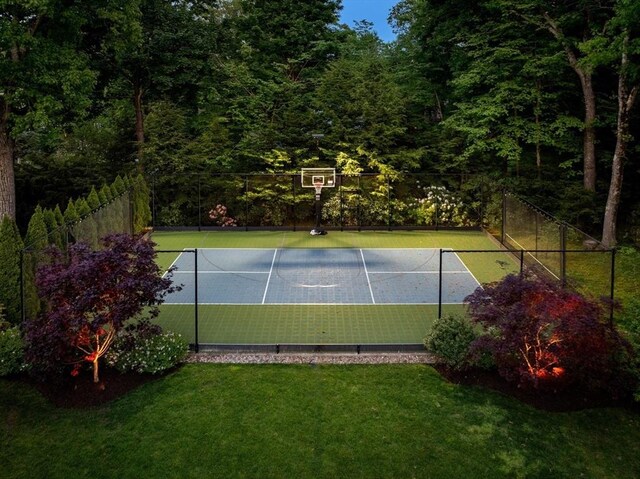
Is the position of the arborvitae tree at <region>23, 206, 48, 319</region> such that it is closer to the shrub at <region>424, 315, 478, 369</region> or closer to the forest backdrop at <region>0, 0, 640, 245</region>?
the shrub at <region>424, 315, 478, 369</region>

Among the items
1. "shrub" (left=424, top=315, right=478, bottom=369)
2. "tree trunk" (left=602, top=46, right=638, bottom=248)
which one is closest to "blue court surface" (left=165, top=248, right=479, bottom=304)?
"shrub" (left=424, top=315, right=478, bottom=369)

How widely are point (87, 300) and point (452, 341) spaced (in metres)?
5.92

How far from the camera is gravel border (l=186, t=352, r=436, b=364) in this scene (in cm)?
1019

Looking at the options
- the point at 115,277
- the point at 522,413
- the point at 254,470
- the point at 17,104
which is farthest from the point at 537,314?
the point at 17,104

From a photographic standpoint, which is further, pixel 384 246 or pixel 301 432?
pixel 384 246

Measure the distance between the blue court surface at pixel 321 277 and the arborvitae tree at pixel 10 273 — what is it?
313 cm

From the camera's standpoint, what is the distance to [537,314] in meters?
8.77

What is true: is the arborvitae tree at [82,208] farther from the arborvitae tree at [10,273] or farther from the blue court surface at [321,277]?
the arborvitae tree at [10,273]

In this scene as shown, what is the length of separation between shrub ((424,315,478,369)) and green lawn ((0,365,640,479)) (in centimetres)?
50

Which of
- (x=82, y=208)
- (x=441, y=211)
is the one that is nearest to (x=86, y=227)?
(x=82, y=208)

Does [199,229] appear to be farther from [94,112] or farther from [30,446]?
[30,446]

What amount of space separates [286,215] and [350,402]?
15656 mm

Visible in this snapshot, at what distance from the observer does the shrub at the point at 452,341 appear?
9750 mm

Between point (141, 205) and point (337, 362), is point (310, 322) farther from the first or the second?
point (141, 205)
